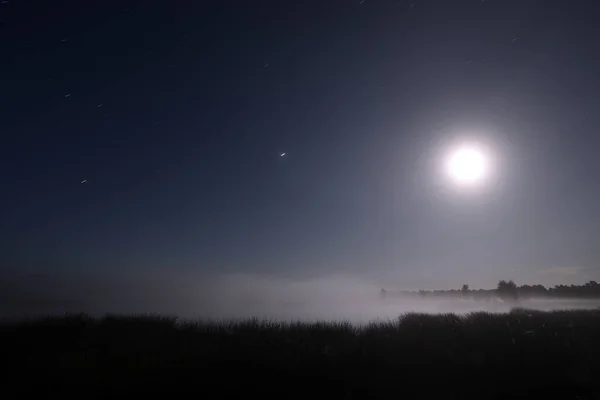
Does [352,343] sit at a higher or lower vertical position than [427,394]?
higher

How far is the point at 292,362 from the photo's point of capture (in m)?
12.2

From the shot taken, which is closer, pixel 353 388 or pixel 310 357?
pixel 353 388

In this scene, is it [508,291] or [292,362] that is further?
[508,291]

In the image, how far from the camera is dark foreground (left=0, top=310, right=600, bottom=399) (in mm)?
9977

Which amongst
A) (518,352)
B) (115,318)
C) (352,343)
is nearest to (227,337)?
(352,343)

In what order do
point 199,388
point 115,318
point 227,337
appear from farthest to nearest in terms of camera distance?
point 115,318 < point 227,337 < point 199,388

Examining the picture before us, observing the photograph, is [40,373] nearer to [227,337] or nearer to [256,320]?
[227,337]

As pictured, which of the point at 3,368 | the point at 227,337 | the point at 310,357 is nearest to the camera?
the point at 3,368

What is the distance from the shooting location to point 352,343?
51.0ft

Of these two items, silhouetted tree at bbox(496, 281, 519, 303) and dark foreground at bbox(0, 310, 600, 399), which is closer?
dark foreground at bbox(0, 310, 600, 399)

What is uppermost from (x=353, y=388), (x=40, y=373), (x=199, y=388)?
(x=40, y=373)

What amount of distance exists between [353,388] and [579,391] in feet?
26.0

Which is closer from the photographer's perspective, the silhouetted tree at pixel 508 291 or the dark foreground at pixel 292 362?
the dark foreground at pixel 292 362

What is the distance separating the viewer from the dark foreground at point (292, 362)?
32.7 ft
